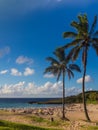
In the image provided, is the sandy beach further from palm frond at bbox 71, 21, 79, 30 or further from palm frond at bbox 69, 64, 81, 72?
palm frond at bbox 71, 21, 79, 30

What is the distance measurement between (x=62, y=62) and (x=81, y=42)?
39.0 feet

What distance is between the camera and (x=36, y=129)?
3011 centimetres

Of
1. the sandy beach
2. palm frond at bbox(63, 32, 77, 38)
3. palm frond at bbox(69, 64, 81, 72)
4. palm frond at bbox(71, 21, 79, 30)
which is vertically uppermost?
palm frond at bbox(71, 21, 79, 30)

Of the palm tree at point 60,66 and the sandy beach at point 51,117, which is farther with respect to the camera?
the palm tree at point 60,66

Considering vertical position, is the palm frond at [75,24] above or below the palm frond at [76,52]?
above

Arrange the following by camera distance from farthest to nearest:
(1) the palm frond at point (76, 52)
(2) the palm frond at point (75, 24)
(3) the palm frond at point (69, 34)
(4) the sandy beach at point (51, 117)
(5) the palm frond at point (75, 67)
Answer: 1. (5) the palm frond at point (75, 67)
2. (3) the palm frond at point (69, 34)
3. (1) the palm frond at point (76, 52)
4. (2) the palm frond at point (75, 24)
5. (4) the sandy beach at point (51, 117)

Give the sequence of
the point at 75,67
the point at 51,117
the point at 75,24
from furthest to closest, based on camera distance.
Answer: the point at 75,67
the point at 51,117
the point at 75,24

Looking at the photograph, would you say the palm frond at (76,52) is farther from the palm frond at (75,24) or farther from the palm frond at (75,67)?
the palm frond at (75,67)

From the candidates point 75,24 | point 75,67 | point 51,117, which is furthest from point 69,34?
point 51,117

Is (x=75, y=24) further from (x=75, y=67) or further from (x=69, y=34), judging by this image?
(x=75, y=67)

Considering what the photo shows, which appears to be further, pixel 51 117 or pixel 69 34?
pixel 51 117

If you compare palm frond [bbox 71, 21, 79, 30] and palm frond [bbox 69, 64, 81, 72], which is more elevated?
palm frond [bbox 71, 21, 79, 30]

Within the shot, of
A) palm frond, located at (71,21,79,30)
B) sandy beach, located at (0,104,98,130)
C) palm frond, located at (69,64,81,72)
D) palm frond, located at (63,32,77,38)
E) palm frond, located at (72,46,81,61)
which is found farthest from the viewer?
palm frond, located at (69,64,81,72)

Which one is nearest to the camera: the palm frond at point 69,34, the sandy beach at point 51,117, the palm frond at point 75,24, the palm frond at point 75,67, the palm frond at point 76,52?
the sandy beach at point 51,117
